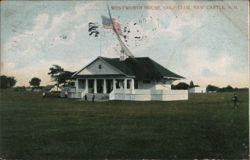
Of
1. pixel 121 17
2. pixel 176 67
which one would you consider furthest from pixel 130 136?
pixel 121 17

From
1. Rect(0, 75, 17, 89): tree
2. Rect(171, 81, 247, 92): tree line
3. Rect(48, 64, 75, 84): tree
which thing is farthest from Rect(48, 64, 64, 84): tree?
Rect(171, 81, 247, 92): tree line

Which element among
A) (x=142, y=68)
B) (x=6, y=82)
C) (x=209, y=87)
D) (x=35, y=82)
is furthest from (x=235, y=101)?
(x=6, y=82)

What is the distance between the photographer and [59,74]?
668cm

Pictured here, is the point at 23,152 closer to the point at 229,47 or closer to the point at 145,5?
the point at 145,5

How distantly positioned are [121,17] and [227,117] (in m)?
1.89

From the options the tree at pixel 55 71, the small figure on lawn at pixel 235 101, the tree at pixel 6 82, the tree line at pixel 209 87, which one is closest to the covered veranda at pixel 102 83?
the tree at pixel 55 71

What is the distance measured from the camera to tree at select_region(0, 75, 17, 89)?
652 centimetres

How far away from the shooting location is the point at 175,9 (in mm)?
6301

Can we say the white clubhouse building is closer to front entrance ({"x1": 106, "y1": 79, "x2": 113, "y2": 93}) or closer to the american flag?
front entrance ({"x1": 106, "y1": 79, "x2": 113, "y2": 93})

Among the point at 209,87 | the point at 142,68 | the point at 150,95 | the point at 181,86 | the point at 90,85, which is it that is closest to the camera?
the point at 209,87

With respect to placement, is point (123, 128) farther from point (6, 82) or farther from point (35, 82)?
point (6, 82)

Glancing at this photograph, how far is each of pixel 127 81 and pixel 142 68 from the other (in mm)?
296

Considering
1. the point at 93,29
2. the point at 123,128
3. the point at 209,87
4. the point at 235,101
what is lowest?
the point at 123,128

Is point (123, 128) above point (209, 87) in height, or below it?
below
